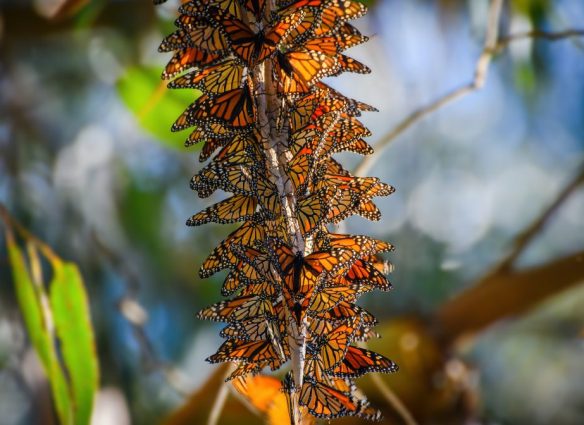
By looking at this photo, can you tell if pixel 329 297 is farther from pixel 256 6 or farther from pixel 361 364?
pixel 256 6

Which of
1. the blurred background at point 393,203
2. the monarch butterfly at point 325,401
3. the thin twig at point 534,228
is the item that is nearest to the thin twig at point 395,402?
the blurred background at point 393,203

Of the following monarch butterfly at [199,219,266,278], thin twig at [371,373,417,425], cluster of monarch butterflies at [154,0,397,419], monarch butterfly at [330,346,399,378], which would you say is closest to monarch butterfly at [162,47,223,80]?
cluster of monarch butterflies at [154,0,397,419]

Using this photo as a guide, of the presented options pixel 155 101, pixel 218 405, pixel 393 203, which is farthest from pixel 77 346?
pixel 393 203

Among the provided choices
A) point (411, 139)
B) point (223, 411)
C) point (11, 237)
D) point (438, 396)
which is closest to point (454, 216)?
point (411, 139)

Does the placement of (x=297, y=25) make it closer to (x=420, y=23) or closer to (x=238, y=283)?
(x=238, y=283)

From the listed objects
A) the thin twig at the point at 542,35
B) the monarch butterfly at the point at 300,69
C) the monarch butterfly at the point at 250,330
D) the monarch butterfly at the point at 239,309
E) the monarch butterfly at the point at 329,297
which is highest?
the thin twig at the point at 542,35

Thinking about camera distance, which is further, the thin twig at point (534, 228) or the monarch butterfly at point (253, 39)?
the thin twig at point (534, 228)

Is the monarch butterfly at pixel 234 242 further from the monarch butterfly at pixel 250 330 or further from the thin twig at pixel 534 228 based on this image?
the thin twig at pixel 534 228
